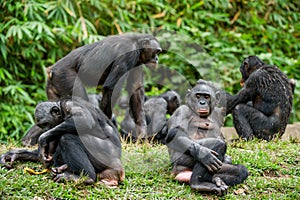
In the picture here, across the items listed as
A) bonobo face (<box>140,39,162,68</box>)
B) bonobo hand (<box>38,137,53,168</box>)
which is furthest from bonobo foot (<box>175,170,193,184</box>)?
bonobo face (<box>140,39,162,68</box>)

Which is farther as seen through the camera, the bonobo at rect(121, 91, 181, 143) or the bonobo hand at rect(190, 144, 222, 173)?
the bonobo at rect(121, 91, 181, 143)

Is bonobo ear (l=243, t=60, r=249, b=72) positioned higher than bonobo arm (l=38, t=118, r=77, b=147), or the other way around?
bonobo ear (l=243, t=60, r=249, b=72)

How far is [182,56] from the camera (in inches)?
548

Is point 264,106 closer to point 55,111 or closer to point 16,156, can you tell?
point 55,111

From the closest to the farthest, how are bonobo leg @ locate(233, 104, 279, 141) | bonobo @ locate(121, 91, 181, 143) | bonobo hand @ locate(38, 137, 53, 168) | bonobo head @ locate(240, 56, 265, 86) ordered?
bonobo hand @ locate(38, 137, 53, 168) < bonobo leg @ locate(233, 104, 279, 141) < bonobo head @ locate(240, 56, 265, 86) < bonobo @ locate(121, 91, 181, 143)

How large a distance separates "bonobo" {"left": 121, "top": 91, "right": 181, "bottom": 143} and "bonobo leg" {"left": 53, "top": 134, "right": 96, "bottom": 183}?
3.50 m

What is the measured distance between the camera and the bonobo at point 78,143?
5.95 meters

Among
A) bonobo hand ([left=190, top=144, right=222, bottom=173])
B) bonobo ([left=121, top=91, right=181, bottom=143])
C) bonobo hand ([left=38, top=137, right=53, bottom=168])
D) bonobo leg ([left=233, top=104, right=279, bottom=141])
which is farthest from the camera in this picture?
bonobo ([left=121, top=91, right=181, bottom=143])

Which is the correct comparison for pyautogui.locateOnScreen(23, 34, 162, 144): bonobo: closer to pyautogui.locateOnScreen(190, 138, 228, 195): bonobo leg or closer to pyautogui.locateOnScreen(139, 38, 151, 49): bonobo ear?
pyautogui.locateOnScreen(139, 38, 151, 49): bonobo ear

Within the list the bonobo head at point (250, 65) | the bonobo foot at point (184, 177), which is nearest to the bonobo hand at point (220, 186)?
the bonobo foot at point (184, 177)

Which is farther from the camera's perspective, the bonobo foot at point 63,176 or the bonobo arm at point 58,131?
the bonobo arm at point 58,131

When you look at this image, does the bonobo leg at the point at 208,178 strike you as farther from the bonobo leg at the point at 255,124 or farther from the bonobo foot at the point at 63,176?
the bonobo leg at the point at 255,124

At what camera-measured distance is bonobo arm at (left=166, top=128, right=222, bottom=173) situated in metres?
6.07

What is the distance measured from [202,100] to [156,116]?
3.40 m
